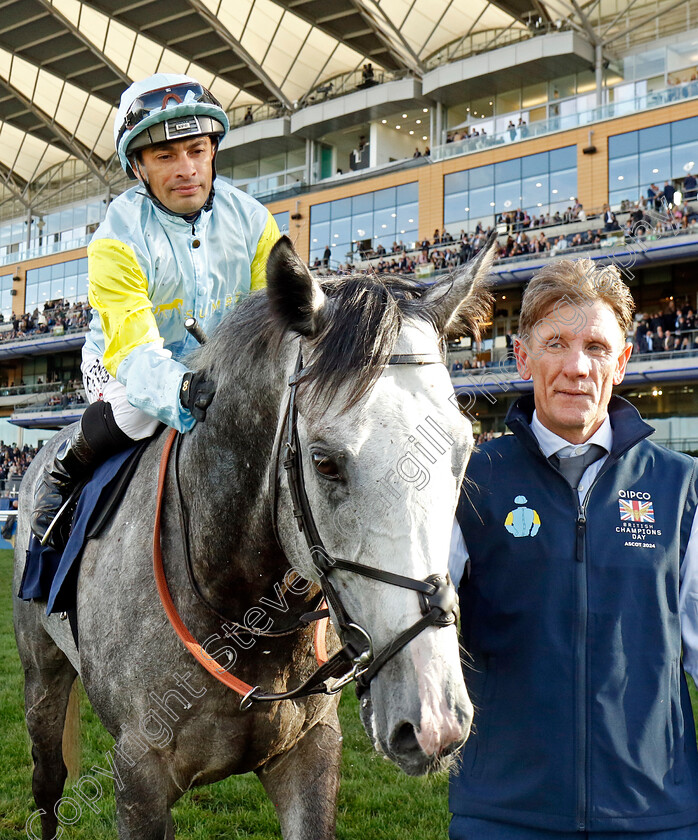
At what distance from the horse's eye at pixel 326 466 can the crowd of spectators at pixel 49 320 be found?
38607 mm

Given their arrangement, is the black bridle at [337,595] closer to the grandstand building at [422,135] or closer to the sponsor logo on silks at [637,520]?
the sponsor logo on silks at [637,520]

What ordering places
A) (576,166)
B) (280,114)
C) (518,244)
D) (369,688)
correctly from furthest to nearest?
(280,114), (576,166), (518,244), (369,688)

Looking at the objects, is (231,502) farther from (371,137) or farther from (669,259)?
(371,137)

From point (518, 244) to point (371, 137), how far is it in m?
11.8

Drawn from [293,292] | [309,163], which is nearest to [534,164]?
[309,163]

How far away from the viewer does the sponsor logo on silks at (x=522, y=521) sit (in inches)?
88.5

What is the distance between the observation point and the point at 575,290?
237 cm

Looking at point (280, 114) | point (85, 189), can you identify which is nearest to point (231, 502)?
point (280, 114)

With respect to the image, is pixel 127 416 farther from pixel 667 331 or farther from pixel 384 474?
pixel 667 331

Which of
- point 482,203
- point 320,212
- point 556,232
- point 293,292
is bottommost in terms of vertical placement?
point 293,292

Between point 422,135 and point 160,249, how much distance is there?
35.9 m

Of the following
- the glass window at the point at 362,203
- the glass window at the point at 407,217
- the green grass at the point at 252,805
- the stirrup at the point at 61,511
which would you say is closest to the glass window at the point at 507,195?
the glass window at the point at 407,217

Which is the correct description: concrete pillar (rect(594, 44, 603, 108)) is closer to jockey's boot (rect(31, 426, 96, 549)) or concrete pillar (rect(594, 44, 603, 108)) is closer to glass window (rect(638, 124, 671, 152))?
glass window (rect(638, 124, 671, 152))

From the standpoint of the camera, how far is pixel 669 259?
25562mm
